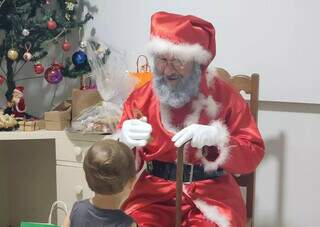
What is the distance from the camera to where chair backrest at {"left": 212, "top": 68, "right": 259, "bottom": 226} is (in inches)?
76.3

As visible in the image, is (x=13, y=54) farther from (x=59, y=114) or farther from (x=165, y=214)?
(x=165, y=214)

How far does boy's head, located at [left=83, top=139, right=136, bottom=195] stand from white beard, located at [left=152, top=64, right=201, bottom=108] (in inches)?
14.7

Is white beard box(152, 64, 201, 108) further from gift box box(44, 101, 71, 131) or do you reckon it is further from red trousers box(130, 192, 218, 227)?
gift box box(44, 101, 71, 131)

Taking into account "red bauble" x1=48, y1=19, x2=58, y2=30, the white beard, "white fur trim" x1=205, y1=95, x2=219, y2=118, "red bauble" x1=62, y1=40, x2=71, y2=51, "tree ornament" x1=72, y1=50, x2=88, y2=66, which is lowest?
"white fur trim" x1=205, y1=95, x2=219, y2=118

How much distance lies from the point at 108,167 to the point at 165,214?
47 centimetres

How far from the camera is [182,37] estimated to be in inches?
62.8

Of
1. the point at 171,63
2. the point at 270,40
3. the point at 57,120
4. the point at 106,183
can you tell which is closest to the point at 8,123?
the point at 57,120

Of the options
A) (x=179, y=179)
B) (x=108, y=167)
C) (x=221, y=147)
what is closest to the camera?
(x=108, y=167)

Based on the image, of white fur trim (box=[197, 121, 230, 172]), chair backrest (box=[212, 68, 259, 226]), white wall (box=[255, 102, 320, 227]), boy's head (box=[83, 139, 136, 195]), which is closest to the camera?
boy's head (box=[83, 139, 136, 195])

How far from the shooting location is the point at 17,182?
9.11 feet

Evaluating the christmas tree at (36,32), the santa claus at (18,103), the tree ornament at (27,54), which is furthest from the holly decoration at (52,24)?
the santa claus at (18,103)

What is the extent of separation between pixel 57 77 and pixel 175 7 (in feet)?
2.00

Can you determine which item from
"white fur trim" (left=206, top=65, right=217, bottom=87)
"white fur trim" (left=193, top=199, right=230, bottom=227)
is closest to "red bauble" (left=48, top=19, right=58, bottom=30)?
"white fur trim" (left=206, top=65, right=217, bottom=87)

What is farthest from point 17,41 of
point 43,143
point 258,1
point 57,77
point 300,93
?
point 300,93
